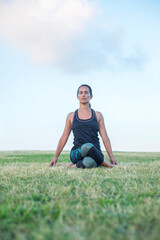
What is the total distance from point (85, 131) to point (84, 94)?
879 millimetres

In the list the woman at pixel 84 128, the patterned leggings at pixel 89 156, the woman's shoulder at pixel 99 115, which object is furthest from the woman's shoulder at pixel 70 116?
the patterned leggings at pixel 89 156

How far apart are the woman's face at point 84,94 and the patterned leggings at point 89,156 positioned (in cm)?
129

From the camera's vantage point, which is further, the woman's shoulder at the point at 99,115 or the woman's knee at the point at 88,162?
the woman's shoulder at the point at 99,115

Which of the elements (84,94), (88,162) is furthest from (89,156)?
(84,94)

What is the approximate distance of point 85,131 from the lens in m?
5.19

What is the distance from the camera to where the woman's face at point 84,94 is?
5340 millimetres

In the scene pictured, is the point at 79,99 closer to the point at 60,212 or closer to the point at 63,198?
the point at 63,198

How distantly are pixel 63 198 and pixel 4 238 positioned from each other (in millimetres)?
852

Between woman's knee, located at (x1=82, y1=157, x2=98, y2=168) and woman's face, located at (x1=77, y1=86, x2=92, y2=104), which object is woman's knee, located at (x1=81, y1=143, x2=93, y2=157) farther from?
woman's face, located at (x1=77, y1=86, x2=92, y2=104)

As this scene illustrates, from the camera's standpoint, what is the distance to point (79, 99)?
5480 mm

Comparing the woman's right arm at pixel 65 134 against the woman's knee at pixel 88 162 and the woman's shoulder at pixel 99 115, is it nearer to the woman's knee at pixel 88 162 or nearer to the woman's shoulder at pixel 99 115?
the woman's shoulder at pixel 99 115

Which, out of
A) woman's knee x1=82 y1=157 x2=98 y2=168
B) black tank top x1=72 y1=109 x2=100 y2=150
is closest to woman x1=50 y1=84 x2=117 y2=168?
black tank top x1=72 y1=109 x2=100 y2=150

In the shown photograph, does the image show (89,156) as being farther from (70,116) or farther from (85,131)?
(70,116)

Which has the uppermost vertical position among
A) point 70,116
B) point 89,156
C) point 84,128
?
point 70,116
